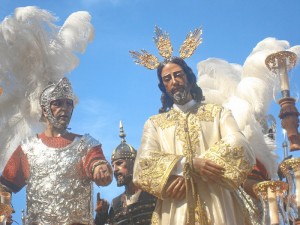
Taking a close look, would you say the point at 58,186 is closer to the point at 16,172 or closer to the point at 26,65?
the point at 16,172

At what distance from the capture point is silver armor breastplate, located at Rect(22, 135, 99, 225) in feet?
30.7

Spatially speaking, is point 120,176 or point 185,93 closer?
point 185,93

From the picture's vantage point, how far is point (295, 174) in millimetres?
8805

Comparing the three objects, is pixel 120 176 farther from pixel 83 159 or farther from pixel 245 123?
pixel 245 123

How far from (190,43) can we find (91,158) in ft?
5.62

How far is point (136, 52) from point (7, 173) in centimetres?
208

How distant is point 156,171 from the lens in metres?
8.00

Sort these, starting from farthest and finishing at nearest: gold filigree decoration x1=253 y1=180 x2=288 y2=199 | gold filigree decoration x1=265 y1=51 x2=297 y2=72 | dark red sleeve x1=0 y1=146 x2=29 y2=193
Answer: dark red sleeve x1=0 y1=146 x2=29 y2=193
gold filigree decoration x1=265 y1=51 x2=297 y2=72
gold filigree decoration x1=253 y1=180 x2=288 y2=199

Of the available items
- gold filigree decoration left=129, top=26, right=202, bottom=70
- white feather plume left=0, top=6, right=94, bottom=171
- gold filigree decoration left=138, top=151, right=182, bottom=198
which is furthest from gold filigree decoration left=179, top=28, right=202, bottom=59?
white feather plume left=0, top=6, right=94, bottom=171

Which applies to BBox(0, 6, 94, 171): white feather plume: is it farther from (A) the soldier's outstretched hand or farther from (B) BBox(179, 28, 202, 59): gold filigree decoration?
(B) BBox(179, 28, 202, 59): gold filigree decoration

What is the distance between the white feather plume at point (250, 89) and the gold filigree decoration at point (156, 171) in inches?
98.9

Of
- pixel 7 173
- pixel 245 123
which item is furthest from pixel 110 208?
pixel 245 123

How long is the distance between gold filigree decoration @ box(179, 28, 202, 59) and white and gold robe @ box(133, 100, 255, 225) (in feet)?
2.24

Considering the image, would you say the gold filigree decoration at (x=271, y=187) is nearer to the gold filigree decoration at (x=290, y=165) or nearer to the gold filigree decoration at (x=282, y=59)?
the gold filigree decoration at (x=290, y=165)
